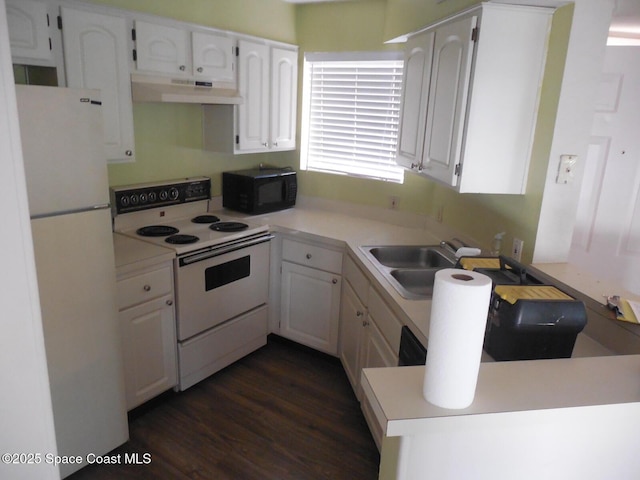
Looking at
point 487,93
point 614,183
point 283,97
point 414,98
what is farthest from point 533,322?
point 283,97

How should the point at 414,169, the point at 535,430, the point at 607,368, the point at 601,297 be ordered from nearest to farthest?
1. the point at 535,430
2. the point at 607,368
3. the point at 601,297
4. the point at 414,169

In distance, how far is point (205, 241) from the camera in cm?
275

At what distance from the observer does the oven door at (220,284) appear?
2.69m

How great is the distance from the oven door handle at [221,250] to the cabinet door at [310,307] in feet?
0.86

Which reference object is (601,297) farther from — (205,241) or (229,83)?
(229,83)

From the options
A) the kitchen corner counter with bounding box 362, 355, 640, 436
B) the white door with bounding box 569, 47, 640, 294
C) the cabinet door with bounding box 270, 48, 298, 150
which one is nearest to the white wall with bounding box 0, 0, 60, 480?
the kitchen corner counter with bounding box 362, 355, 640, 436

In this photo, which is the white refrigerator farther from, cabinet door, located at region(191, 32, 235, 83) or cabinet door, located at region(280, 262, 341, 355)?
cabinet door, located at region(280, 262, 341, 355)

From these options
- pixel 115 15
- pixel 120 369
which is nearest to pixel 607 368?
pixel 120 369

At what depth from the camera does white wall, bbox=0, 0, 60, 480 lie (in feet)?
3.08

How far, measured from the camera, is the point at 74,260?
1.98 metres

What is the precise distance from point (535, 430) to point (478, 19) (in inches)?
63.7

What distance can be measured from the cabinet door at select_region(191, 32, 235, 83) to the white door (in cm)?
225

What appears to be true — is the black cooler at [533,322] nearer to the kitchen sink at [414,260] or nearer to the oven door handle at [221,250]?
the kitchen sink at [414,260]

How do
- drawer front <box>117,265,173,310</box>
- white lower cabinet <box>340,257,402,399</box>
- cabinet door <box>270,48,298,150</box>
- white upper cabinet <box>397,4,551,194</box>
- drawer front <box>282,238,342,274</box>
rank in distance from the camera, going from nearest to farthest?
white upper cabinet <box>397,4,551,194</box>
white lower cabinet <box>340,257,402,399</box>
drawer front <box>117,265,173,310</box>
drawer front <box>282,238,342,274</box>
cabinet door <box>270,48,298,150</box>
